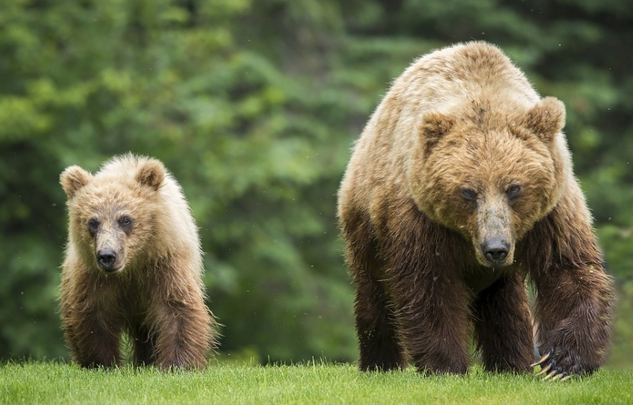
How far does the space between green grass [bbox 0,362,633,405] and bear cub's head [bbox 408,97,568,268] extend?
80 cm

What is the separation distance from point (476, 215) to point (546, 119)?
2.50ft

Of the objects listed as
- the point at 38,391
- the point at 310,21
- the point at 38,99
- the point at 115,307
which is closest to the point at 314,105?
the point at 310,21

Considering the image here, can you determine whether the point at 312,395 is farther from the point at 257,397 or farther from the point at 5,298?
the point at 5,298

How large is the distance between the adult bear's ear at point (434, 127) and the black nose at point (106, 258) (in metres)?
2.70

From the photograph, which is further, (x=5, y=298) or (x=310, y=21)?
(x=310, y=21)

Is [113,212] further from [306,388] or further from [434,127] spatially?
[434,127]

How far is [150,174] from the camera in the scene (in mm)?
9328

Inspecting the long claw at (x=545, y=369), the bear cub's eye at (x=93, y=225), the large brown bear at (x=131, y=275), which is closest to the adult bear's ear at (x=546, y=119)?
the long claw at (x=545, y=369)

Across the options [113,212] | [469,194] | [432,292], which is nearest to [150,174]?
[113,212]

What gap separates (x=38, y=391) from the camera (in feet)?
24.5

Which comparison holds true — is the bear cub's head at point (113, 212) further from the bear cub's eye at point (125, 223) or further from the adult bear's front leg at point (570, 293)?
the adult bear's front leg at point (570, 293)

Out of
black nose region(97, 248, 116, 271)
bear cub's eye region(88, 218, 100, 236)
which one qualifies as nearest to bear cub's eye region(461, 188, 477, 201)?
black nose region(97, 248, 116, 271)

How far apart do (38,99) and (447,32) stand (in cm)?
911

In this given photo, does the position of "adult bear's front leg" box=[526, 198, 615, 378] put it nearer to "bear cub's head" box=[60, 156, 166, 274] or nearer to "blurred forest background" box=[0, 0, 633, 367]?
"bear cub's head" box=[60, 156, 166, 274]
